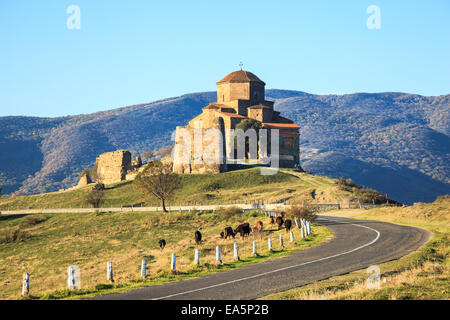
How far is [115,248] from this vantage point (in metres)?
45.0

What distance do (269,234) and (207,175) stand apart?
164ft

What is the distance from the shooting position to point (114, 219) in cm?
6056

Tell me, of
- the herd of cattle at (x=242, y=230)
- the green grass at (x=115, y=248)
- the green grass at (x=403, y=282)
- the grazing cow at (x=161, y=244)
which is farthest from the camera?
the grazing cow at (x=161, y=244)

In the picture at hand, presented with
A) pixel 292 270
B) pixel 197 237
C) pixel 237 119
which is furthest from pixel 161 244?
pixel 237 119

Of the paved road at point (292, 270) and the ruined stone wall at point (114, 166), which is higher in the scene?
the paved road at point (292, 270)

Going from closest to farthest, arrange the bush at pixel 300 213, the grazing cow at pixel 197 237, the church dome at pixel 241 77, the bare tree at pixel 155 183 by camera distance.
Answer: the grazing cow at pixel 197 237 → the bush at pixel 300 213 → the bare tree at pixel 155 183 → the church dome at pixel 241 77

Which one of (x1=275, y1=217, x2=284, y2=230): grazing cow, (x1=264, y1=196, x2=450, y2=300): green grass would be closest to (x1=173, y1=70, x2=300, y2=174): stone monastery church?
(x1=275, y1=217, x2=284, y2=230): grazing cow

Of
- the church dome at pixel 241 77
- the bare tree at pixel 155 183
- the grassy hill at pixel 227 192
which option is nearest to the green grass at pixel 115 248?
the bare tree at pixel 155 183

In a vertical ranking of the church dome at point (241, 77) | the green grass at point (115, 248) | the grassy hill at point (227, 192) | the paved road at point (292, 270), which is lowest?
the grassy hill at point (227, 192)

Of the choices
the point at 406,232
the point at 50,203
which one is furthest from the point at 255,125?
the point at 406,232

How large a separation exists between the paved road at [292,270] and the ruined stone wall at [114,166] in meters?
72.7

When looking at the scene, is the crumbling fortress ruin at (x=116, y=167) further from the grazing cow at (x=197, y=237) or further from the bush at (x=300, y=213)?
the grazing cow at (x=197, y=237)

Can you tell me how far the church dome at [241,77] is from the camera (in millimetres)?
112312
